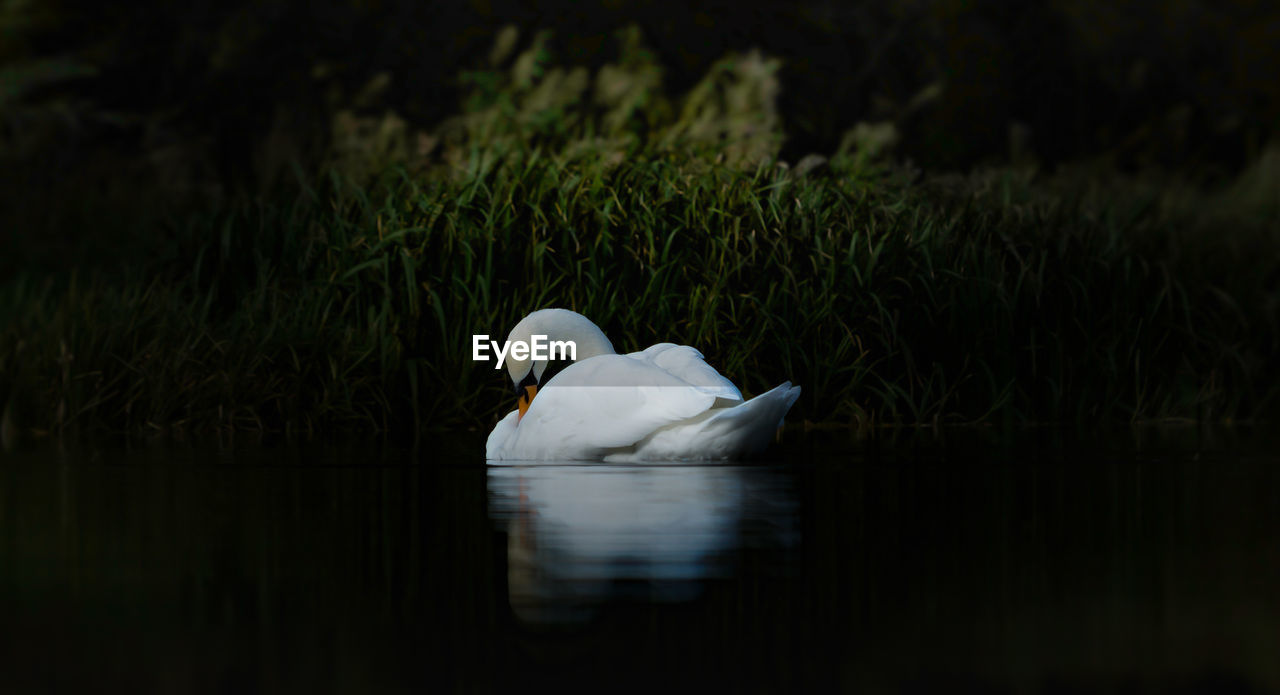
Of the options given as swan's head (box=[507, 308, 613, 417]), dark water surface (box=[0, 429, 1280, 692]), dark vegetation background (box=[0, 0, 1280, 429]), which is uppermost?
dark vegetation background (box=[0, 0, 1280, 429])

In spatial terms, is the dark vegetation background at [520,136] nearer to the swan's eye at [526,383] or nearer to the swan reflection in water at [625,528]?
the swan's eye at [526,383]

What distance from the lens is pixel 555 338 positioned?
718cm

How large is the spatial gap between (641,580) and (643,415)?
8.61ft

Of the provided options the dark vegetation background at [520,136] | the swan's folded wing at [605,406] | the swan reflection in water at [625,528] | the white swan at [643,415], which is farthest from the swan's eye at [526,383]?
the swan reflection in water at [625,528]

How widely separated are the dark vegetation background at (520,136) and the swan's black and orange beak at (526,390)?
84 cm

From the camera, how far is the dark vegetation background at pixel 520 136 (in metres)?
8.27

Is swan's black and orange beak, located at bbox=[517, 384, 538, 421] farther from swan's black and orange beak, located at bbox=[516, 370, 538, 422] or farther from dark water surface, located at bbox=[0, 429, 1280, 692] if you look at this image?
dark water surface, located at bbox=[0, 429, 1280, 692]

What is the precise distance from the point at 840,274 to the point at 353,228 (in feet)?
7.60

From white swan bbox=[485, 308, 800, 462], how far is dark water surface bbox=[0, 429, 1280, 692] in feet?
0.53

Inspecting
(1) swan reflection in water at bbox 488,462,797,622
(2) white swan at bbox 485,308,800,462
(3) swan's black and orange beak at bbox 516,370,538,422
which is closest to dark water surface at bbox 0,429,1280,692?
(1) swan reflection in water at bbox 488,462,797,622

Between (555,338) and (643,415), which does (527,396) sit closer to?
(555,338)

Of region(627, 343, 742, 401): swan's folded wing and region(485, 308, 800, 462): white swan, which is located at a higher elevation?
region(627, 343, 742, 401): swan's folded wing

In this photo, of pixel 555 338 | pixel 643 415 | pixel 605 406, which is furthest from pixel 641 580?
pixel 555 338

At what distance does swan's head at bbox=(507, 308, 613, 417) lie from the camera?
7.13 m
